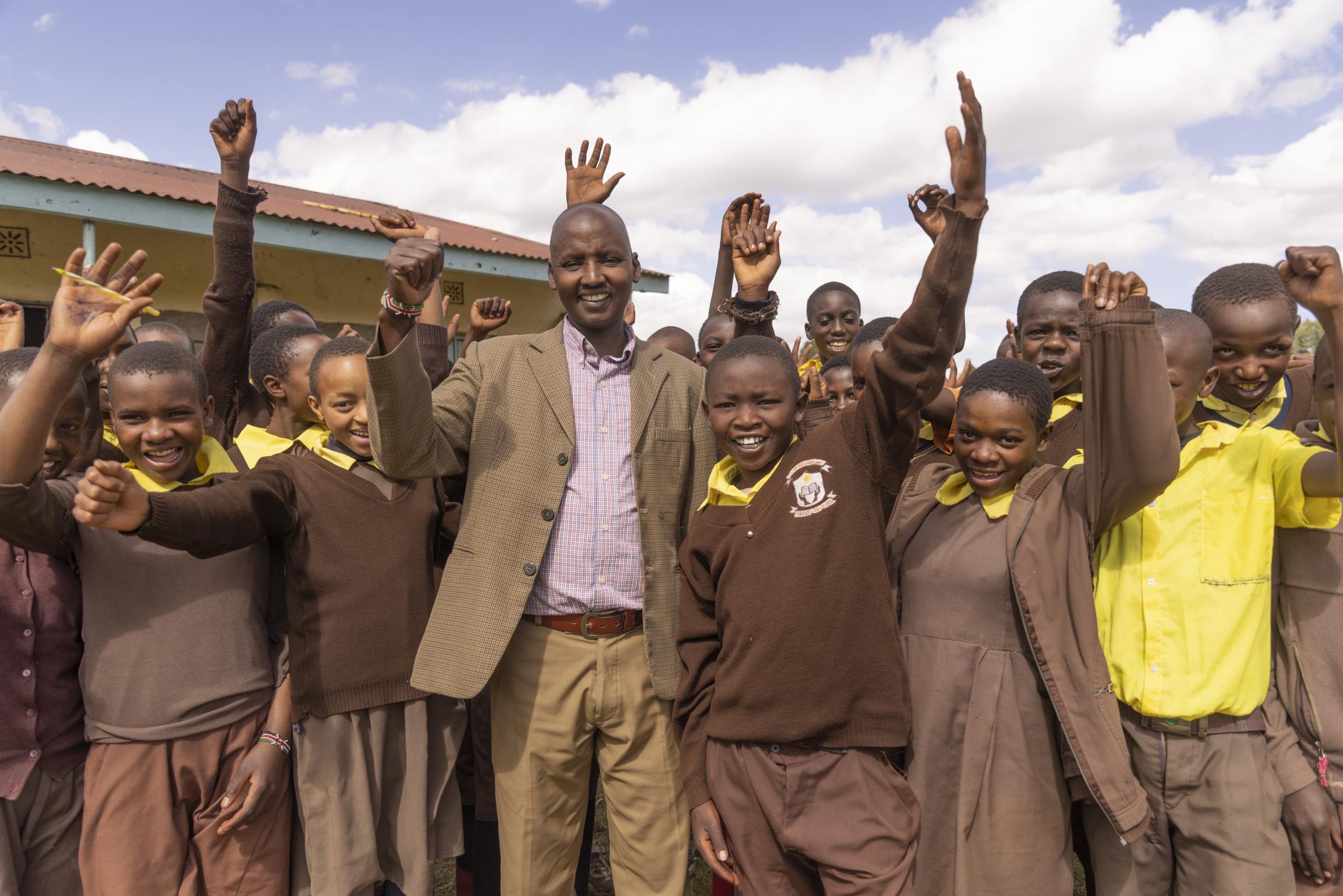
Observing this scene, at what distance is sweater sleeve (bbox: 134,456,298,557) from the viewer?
2141 millimetres

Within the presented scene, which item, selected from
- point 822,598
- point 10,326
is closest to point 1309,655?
point 822,598

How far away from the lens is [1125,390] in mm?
2023

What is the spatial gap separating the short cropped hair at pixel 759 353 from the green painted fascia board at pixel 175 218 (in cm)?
456

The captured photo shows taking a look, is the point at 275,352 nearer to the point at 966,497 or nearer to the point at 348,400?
the point at 348,400

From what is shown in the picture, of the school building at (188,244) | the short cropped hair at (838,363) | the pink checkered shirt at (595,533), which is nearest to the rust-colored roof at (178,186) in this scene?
the school building at (188,244)

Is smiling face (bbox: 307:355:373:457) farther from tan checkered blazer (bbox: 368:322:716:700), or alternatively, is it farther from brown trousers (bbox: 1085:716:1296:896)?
brown trousers (bbox: 1085:716:1296:896)

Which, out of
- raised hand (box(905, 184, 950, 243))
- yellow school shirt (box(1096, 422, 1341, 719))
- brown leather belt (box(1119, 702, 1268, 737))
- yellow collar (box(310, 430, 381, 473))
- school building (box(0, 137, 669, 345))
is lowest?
brown leather belt (box(1119, 702, 1268, 737))

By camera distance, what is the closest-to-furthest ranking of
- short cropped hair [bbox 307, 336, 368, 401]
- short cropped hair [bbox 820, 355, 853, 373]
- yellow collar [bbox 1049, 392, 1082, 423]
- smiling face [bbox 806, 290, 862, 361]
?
1. short cropped hair [bbox 307, 336, 368, 401]
2. yellow collar [bbox 1049, 392, 1082, 423]
3. short cropped hair [bbox 820, 355, 853, 373]
4. smiling face [bbox 806, 290, 862, 361]

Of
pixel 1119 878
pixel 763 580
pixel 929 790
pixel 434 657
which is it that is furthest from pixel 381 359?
pixel 1119 878

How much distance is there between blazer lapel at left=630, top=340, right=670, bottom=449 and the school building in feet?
20.3

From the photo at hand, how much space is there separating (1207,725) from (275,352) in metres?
3.08

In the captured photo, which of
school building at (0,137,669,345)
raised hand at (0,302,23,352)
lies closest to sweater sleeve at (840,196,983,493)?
raised hand at (0,302,23,352)

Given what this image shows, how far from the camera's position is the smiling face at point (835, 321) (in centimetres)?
504

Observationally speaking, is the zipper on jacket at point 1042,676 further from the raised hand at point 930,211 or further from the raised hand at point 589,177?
the raised hand at point 589,177
